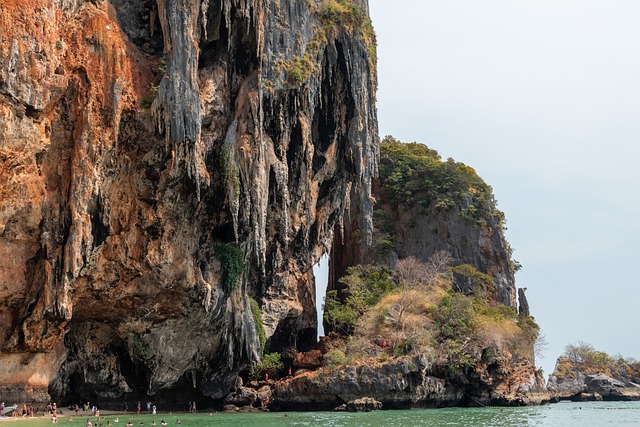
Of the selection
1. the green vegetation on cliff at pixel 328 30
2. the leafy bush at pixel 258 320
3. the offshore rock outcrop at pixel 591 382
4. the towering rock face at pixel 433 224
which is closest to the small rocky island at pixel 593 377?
the offshore rock outcrop at pixel 591 382

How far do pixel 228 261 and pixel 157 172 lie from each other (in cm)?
601

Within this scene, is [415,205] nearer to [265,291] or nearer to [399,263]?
[399,263]

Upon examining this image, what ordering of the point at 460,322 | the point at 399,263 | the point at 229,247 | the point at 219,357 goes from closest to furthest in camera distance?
the point at 229,247 → the point at 219,357 → the point at 460,322 → the point at 399,263

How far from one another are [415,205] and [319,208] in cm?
1972

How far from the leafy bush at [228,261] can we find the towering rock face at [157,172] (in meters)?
0.09

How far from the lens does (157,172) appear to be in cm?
3011

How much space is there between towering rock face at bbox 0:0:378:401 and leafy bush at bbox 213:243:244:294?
9 centimetres

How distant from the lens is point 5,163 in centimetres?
2550

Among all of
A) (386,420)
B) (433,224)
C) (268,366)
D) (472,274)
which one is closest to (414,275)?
(472,274)

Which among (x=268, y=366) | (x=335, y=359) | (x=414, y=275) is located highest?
(x=414, y=275)

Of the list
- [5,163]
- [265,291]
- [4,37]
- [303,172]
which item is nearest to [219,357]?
[265,291]

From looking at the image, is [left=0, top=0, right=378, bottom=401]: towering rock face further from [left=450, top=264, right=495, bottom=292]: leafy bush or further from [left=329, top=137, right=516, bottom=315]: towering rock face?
[left=329, top=137, right=516, bottom=315]: towering rock face

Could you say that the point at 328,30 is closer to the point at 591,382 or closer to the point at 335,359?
the point at 335,359

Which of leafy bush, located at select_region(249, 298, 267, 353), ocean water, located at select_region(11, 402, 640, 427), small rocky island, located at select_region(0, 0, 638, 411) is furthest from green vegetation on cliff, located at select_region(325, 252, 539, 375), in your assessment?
leafy bush, located at select_region(249, 298, 267, 353)
